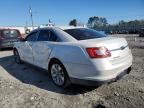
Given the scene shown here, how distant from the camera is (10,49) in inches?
605

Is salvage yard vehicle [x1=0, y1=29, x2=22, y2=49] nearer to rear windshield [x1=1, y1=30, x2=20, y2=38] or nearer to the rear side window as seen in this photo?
rear windshield [x1=1, y1=30, x2=20, y2=38]

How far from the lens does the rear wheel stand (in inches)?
214

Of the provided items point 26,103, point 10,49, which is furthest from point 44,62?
point 10,49

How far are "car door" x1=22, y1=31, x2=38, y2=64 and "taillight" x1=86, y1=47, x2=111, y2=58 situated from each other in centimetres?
290

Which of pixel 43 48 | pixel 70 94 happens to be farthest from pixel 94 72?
pixel 43 48

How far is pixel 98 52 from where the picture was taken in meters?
4.66

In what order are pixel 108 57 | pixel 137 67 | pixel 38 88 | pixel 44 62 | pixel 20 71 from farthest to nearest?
1. pixel 20 71
2. pixel 137 67
3. pixel 44 62
4. pixel 38 88
5. pixel 108 57

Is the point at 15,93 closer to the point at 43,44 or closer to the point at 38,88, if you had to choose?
the point at 38,88

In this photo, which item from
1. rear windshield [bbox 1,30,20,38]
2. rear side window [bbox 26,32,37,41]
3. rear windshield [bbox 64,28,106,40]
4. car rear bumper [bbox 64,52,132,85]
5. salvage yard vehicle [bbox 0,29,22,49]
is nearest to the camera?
car rear bumper [bbox 64,52,132,85]

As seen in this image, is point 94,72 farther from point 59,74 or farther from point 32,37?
point 32,37

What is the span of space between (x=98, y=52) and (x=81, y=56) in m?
0.40

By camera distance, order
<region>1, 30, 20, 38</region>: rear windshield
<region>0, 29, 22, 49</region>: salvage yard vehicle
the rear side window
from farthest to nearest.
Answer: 1. <region>1, 30, 20, 38</region>: rear windshield
2. <region>0, 29, 22, 49</region>: salvage yard vehicle
3. the rear side window

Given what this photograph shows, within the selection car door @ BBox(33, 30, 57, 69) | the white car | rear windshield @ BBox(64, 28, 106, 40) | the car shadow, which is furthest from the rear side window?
rear windshield @ BBox(64, 28, 106, 40)

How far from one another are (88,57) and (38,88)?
188 cm
